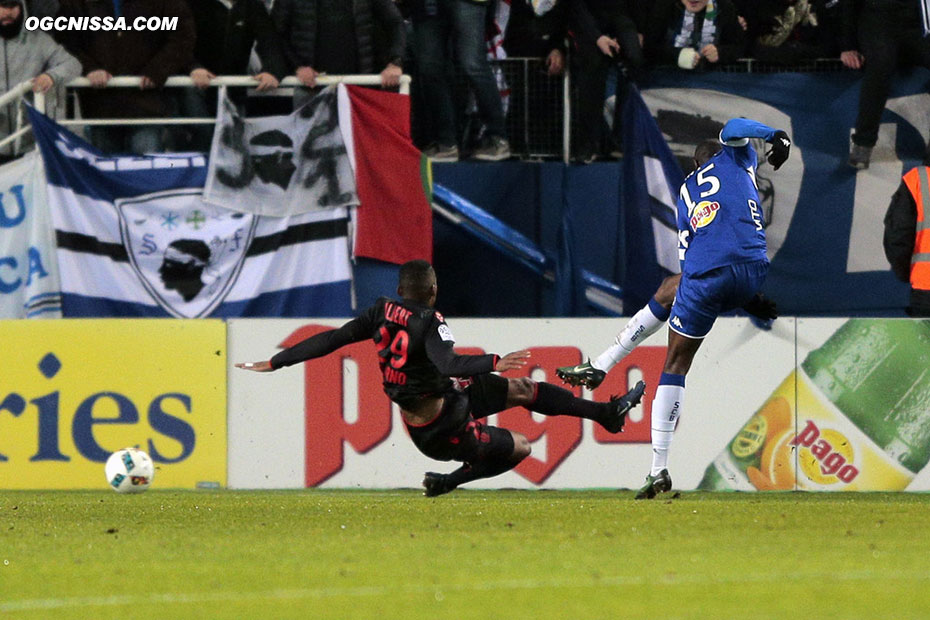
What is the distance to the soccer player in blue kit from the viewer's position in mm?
9289

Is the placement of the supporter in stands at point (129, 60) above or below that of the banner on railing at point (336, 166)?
above

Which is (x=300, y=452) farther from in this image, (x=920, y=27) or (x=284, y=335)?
(x=920, y=27)

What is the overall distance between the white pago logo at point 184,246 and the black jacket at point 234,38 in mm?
1221

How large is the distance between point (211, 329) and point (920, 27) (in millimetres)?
6188

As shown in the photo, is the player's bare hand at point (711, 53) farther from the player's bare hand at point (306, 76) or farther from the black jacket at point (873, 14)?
the player's bare hand at point (306, 76)

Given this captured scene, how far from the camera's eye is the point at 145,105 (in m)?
12.9

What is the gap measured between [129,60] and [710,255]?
5.81 metres

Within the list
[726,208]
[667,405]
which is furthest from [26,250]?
[726,208]

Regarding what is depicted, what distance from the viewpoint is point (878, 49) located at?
12.8 meters

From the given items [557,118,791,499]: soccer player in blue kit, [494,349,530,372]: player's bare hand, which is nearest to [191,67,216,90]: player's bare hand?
[557,118,791,499]: soccer player in blue kit

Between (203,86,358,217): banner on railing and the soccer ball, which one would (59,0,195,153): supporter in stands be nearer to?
(203,86,358,217): banner on railing

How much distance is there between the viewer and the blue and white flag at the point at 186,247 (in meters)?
12.4

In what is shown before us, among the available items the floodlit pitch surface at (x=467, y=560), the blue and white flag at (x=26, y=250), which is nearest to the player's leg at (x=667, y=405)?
the floodlit pitch surface at (x=467, y=560)

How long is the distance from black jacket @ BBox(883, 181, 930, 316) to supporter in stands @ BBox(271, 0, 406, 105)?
397 centimetres
